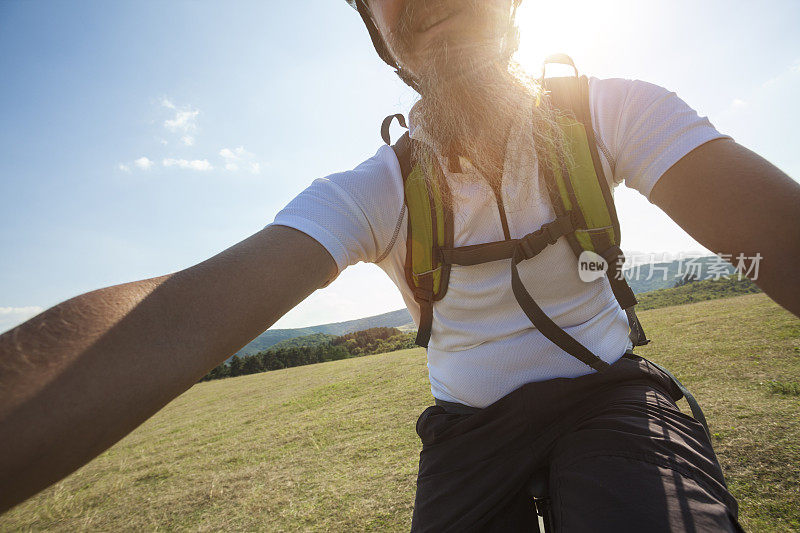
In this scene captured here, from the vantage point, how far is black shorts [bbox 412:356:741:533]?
104cm

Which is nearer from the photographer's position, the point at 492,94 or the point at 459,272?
the point at 459,272

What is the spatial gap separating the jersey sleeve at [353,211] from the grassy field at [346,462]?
114 inches

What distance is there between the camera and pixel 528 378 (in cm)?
157

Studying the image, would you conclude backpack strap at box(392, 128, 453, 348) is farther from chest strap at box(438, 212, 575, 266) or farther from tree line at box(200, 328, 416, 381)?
tree line at box(200, 328, 416, 381)

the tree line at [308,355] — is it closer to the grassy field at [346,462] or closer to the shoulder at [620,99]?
the grassy field at [346,462]

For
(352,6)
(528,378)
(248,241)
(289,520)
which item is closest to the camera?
(248,241)

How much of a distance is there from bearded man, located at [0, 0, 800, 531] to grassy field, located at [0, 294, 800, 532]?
2148 millimetres

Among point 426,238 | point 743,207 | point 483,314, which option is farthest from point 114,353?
point 743,207

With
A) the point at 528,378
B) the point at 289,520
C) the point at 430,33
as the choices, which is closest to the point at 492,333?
the point at 528,378

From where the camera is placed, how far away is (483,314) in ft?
5.24

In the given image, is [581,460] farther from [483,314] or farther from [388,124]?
[388,124]

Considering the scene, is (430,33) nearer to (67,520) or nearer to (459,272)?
(459,272)

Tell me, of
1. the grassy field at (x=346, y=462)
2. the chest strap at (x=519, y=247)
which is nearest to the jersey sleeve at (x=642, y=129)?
the chest strap at (x=519, y=247)

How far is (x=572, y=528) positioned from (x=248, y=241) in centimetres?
133
